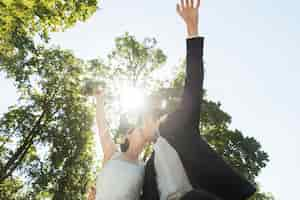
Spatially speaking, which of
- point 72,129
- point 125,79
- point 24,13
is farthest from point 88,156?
point 24,13

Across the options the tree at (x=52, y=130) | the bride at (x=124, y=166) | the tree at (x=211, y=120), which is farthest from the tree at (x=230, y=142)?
the bride at (x=124, y=166)

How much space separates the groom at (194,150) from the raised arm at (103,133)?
1.06 meters

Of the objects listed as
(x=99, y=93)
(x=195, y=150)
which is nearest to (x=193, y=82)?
(x=195, y=150)

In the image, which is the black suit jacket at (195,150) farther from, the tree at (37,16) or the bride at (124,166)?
the tree at (37,16)

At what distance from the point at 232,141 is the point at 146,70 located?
986cm

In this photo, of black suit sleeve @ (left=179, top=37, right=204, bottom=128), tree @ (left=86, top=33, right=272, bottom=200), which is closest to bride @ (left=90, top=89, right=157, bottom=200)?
black suit sleeve @ (left=179, top=37, right=204, bottom=128)

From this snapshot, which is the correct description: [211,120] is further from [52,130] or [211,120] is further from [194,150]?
[194,150]

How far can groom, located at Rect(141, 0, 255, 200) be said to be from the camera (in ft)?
8.11

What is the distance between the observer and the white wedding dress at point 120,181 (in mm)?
3203

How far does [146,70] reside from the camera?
94.7 feet

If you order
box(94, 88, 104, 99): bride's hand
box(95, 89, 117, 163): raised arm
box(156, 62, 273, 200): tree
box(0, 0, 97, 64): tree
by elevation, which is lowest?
box(156, 62, 273, 200): tree

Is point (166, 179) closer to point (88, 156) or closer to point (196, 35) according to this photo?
point (196, 35)

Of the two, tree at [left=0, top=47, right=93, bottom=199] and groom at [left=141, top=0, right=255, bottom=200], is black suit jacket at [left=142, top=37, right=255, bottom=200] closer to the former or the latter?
groom at [left=141, top=0, right=255, bottom=200]

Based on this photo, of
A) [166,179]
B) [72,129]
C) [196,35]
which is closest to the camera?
[166,179]
